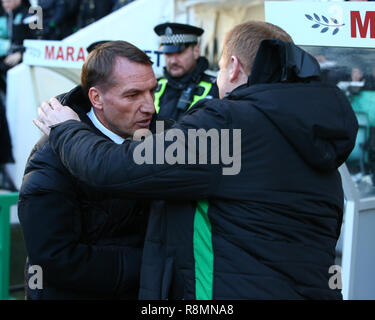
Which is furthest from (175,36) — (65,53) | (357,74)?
(357,74)

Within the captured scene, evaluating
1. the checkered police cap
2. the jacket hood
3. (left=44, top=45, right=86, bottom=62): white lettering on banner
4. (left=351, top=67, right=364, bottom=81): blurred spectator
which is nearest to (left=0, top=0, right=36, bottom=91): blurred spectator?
(left=44, top=45, right=86, bottom=62): white lettering on banner

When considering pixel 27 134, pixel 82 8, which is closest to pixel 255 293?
pixel 27 134

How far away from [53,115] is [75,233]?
41cm

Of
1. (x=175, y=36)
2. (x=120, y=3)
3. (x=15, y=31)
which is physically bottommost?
(x=175, y=36)

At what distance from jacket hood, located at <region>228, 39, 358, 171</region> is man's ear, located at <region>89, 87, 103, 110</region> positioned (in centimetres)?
59

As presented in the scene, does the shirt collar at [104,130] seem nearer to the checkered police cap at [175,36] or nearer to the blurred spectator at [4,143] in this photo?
the checkered police cap at [175,36]

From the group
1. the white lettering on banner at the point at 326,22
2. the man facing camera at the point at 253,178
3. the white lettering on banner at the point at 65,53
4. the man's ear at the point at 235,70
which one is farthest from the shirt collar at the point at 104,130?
the white lettering on banner at the point at 65,53

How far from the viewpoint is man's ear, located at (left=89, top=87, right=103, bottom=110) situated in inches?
77.2

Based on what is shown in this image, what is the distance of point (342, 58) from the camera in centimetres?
253

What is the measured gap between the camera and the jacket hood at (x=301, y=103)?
57.7 inches

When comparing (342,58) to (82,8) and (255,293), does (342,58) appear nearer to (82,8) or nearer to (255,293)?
(255,293)

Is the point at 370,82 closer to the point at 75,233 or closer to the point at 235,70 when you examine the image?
the point at 235,70

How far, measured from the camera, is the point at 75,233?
1.82 meters

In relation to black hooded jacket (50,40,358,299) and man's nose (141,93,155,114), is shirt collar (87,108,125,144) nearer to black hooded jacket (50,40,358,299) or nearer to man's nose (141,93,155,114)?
man's nose (141,93,155,114)
